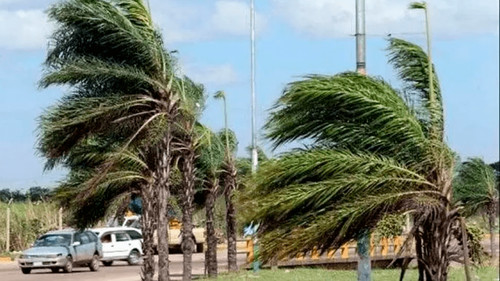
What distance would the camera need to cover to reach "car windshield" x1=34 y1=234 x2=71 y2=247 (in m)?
37.8

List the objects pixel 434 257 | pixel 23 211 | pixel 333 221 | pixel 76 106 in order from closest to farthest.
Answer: pixel 333 221, pixel 434 257, pixel 76 106, pixel 23 211

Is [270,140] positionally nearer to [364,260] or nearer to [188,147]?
[364,260]

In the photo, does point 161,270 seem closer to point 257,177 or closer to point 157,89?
point 157,89

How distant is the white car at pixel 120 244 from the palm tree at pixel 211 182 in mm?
10853

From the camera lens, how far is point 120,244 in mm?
44594

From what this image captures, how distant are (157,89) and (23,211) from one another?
96.0ft

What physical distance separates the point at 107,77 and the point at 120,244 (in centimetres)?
2410

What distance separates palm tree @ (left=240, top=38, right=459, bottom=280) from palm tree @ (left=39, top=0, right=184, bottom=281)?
538 cm

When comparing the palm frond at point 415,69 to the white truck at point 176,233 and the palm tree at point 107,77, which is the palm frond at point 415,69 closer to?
the palm tree at point 107,77

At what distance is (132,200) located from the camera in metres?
28.6

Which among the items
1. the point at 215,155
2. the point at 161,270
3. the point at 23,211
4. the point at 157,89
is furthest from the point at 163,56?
the point at 23,211

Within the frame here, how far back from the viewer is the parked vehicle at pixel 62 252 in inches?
1460

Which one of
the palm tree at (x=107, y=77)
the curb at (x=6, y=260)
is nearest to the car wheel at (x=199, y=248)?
the curb at (x=6, y=260)

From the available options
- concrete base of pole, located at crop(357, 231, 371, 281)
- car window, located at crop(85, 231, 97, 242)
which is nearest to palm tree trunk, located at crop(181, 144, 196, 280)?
concrete base of pole, located at crop(357, 231, 371, 281)
